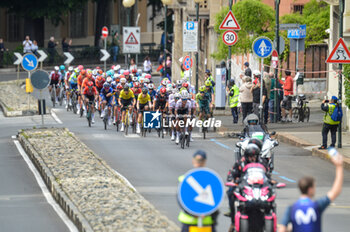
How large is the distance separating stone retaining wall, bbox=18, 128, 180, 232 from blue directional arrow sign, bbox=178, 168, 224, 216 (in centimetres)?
316

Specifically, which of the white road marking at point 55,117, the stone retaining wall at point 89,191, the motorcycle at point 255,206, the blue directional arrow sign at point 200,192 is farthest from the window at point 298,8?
the blue directional arrow sign at point 200,192

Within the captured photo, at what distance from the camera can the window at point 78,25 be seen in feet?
256

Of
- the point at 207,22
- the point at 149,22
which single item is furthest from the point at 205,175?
the point at 149,22

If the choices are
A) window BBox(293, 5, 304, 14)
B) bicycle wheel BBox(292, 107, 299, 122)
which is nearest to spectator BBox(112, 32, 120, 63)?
window BBox(293, 5, 304, 14)

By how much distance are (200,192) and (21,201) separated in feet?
26.4

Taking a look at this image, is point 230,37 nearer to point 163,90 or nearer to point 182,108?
point 163,90

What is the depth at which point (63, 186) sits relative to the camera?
1875cm

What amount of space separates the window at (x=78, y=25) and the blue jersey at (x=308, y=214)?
225 ft

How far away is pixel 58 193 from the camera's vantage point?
1809 cm

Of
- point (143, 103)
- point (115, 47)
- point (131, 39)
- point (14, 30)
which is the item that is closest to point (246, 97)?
point (143, 103)

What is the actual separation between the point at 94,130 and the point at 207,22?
921 inches

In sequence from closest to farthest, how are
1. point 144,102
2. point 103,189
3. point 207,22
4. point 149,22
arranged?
point 103,189 → point 144,102 → point 207,22 → point 149,22

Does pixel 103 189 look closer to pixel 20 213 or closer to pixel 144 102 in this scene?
pixel 20 213

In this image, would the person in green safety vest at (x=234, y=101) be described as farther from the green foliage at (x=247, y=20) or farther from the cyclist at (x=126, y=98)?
the green foliage at (x=247, y=20)
